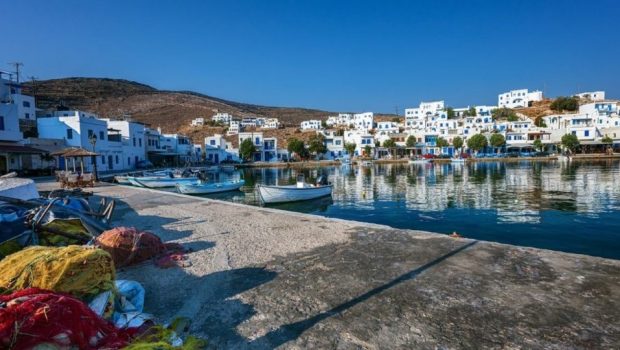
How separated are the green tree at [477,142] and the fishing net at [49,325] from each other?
89.3 meters

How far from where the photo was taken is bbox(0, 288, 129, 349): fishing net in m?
2.86

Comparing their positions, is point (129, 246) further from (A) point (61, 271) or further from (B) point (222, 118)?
(B) point (222, 118)

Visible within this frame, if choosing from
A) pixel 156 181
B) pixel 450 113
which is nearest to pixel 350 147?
pixel 450 113

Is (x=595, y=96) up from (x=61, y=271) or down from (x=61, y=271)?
up

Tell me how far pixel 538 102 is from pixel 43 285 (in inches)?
6158

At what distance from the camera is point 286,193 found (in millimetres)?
24250

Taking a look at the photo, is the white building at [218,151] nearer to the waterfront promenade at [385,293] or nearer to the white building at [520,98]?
the waterfront promenade at [385,293]

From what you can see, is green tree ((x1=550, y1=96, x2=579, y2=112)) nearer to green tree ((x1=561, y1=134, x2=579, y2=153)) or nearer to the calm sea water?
green tree ((x1=561, y1=134, x2=579, y2=153))

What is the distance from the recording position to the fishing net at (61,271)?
4098 millimetres

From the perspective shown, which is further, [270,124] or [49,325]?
[270,124]

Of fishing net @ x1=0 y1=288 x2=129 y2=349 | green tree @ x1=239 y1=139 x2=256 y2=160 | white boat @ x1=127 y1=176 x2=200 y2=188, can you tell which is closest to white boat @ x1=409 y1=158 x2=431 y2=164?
green tree @ x1=239 y1=139 x2=256 y2=160

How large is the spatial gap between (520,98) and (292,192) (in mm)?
140963

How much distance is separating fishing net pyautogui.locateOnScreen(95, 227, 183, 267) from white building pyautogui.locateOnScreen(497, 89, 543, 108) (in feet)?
503

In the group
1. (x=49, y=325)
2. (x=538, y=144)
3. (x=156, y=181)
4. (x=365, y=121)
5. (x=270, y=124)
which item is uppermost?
(x=270, y=124)
